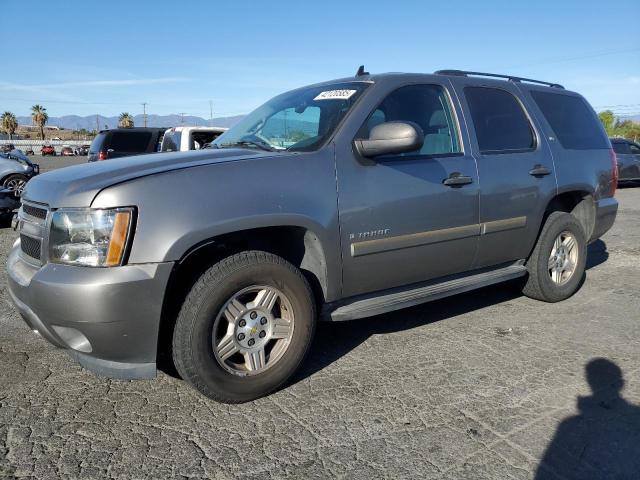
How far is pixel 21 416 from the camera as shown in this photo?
2746mm

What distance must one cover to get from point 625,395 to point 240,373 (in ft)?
7.14

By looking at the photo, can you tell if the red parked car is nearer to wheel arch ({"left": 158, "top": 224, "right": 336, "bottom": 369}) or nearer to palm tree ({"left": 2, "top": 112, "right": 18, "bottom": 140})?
palm tree ({"left": 2, "top": 112, "right": 18, "bottom": 140})

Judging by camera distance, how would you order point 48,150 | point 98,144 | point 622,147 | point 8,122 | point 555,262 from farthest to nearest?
point 8,122
point 48,150
point 622,147
point 98,144
point 555,262

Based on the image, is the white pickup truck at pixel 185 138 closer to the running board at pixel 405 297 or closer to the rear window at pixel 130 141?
the rear window at pixel 130 141

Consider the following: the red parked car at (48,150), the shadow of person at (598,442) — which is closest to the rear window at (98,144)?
the shadow of person at (598,442)

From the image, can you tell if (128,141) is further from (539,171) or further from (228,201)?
(228,201)

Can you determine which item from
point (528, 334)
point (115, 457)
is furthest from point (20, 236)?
point (528, 334)

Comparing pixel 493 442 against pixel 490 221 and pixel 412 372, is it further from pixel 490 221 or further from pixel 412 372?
pixel 490 221

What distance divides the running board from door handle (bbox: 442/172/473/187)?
2.36 ft

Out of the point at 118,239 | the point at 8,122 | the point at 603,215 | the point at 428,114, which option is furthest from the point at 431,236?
the point at 8,122

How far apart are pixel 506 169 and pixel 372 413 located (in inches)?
87.1

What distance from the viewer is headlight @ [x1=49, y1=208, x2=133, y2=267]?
2494 mm

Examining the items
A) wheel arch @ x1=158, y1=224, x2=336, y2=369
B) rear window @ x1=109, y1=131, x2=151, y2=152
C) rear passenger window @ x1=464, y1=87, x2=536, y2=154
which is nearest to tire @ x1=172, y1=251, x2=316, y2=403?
wheel arch @ x1=158, y1=224, x2=336, y2=369

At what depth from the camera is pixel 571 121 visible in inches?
193
